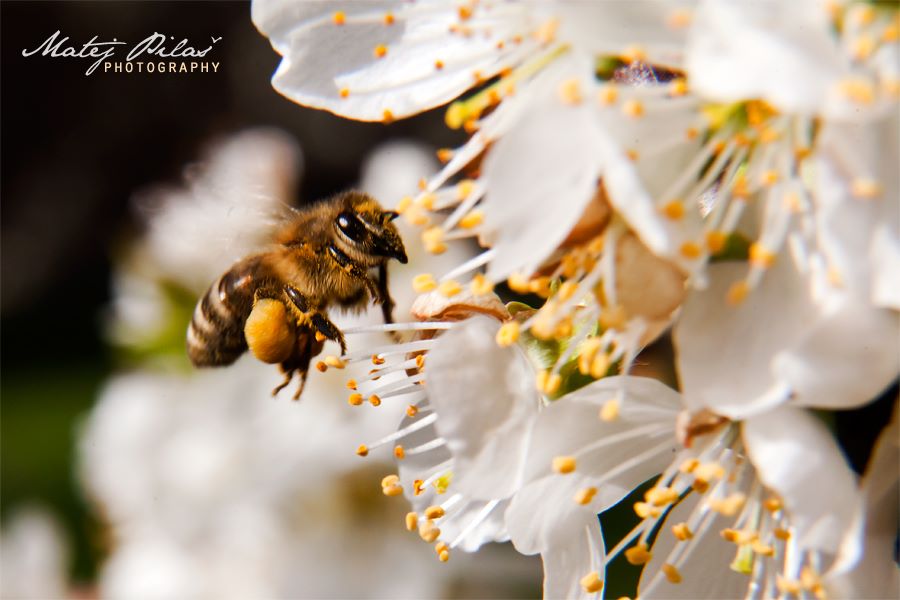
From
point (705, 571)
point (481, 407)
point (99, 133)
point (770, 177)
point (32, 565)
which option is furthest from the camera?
point (99, 133)

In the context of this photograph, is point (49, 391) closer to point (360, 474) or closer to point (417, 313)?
point (360, 474)

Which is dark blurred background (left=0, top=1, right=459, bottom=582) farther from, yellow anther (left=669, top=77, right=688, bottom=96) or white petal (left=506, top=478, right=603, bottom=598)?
yellow anther (left=669, top=77, right=688, bottom=96)

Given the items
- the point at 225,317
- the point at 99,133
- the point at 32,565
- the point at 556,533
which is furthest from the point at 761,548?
the point at 99,133

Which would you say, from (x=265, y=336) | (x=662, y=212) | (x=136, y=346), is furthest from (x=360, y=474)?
(x=662, y=212)

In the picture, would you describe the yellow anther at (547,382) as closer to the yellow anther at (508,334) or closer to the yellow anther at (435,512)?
the yellow anther at (508,334)

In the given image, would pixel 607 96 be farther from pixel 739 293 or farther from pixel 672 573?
pixel 672 573

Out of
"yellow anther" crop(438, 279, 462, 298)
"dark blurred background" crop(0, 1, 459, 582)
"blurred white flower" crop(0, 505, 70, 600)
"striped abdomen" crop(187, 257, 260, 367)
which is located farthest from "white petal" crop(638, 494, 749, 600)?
"dark blurred background" crop(0, 1, 459, 582)
